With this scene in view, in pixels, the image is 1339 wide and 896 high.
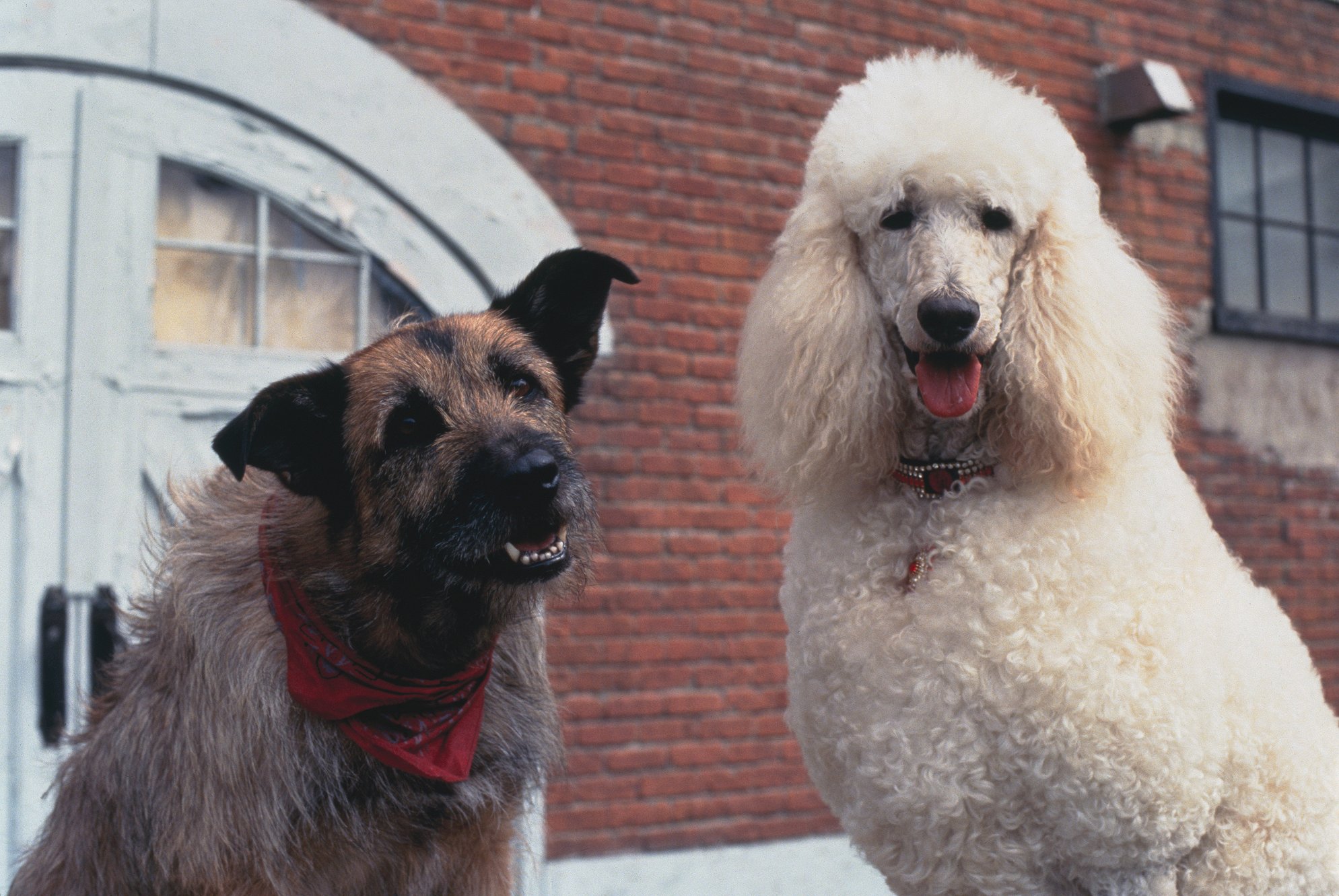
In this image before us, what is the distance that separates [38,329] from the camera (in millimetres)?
3982

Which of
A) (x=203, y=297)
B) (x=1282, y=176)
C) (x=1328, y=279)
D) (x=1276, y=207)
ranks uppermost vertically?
(x=1282, y=176)

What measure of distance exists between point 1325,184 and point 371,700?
6.91m

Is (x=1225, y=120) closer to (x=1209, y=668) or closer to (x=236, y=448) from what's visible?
(x=1209, y=668)

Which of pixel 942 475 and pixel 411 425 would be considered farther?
pixel 942 475

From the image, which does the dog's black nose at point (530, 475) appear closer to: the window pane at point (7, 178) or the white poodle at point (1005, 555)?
the white poodle at point (1005, 555)

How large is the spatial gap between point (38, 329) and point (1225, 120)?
616 centimetres

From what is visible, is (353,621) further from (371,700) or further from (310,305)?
(310,305)

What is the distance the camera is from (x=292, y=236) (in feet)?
14.9

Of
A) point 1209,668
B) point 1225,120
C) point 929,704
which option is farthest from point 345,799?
point 1225,120

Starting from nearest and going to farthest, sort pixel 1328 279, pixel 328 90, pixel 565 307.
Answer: pixel 565 307 < pixel 328 90 < pixel 1328 279

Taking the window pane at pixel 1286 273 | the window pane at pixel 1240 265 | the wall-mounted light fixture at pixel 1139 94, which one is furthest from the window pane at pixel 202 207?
the window pane at pixel 1286 273

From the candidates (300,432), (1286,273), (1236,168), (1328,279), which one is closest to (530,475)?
(300,432)

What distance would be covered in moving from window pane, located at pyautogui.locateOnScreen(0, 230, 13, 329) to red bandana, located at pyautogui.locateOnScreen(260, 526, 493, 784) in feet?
7.39

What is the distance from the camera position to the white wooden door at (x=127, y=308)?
13.0ft
